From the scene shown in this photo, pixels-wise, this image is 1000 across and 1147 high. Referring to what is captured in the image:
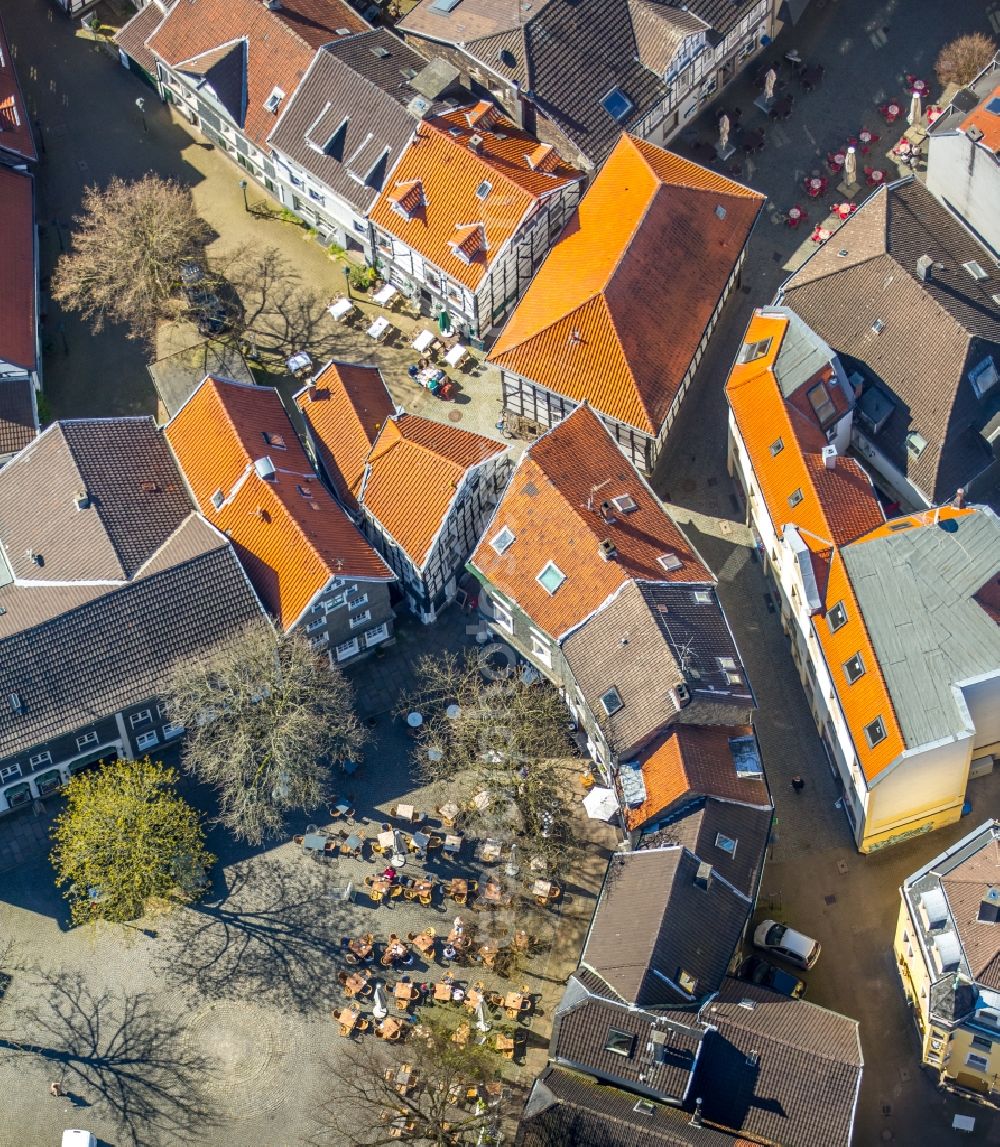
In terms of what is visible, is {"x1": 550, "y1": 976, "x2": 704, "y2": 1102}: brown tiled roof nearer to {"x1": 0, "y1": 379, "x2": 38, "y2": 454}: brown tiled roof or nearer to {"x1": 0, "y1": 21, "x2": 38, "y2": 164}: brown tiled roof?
{"x1": 0, "y1": 379, "x2": 38, "y2": 454}: brown tiled roof

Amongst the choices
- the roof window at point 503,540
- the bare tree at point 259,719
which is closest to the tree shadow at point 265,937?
the bare tree at point 259,719

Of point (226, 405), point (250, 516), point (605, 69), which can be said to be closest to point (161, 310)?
point (226, 405)

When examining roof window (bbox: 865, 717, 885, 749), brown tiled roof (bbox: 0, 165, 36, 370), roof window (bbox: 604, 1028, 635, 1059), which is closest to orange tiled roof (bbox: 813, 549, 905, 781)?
roof window (bbox: 865, 717, 885, 749)

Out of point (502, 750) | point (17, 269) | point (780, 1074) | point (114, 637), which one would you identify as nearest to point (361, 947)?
point (502, 750)

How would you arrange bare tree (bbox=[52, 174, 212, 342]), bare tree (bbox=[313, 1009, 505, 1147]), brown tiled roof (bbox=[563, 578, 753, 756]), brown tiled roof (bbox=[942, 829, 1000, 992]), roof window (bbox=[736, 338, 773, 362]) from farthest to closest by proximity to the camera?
1. bare tree (bbox=[52, 174, 212, 342])
2. roof window (bbox=[736, 338, 773, 362])
3. brown tiled roof (bbox=[563, 578, 753, 756])
4. bare tree (bbox=[313, 1009, 505, 1147])
5. brown tiled roof (bbox=[942, 829, 1000, 992])

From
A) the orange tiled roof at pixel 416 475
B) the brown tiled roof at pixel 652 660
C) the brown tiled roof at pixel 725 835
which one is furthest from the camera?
the orange tiled roof at pixel 416 475

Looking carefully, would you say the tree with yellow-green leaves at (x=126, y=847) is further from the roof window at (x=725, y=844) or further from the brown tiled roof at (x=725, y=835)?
the roof window at (x=725, y=844)

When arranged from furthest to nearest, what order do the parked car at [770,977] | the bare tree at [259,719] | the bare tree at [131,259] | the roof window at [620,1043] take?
the bare tree at [131,259] < the bare tree at [259,719] < the parked car at [770,977] < the roof window at [620,1043]
